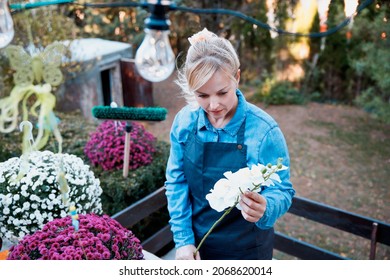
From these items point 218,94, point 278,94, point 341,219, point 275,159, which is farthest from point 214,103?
point 278,94

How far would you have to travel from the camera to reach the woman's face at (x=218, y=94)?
1.33 metres

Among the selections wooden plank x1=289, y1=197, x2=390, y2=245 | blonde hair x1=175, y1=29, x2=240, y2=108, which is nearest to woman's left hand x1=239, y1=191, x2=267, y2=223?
blonde hair x1=175, y1=29, x2=240, y2=108

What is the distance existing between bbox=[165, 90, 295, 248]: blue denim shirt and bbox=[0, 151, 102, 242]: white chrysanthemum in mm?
522

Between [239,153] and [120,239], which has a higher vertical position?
[239,153]

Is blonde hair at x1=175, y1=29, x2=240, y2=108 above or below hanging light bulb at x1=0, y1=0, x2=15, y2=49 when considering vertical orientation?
below

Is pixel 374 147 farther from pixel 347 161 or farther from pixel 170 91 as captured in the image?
pixel 170 91

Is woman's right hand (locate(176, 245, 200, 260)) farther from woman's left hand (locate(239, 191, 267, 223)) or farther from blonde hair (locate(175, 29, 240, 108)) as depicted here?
blonde hair (locate(175, 29, 240, 108))

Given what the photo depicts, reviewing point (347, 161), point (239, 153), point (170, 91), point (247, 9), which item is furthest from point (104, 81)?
point (239, 153)

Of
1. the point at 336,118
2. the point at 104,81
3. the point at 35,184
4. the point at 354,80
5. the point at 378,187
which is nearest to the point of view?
Result: the point at 35,184

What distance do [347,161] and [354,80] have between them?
3407 millimetres

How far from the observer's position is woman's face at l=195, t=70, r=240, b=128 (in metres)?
1.33

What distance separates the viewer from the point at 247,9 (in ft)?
26.9
